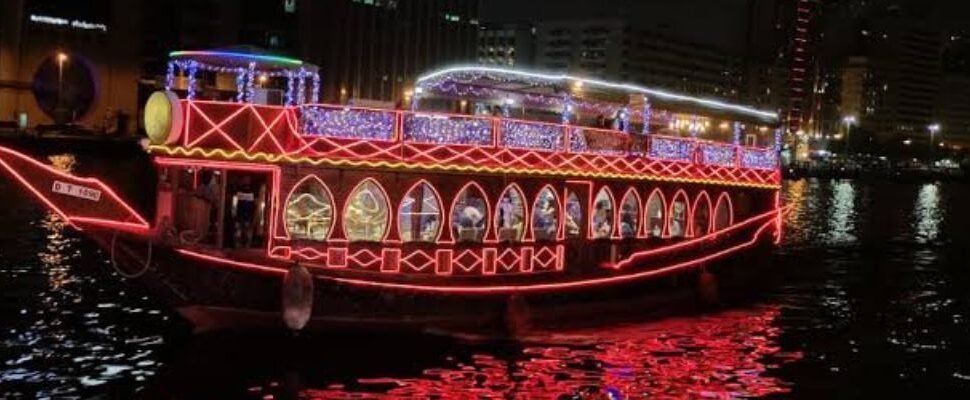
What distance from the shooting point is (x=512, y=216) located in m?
20.7

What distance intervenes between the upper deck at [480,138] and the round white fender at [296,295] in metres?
1.86

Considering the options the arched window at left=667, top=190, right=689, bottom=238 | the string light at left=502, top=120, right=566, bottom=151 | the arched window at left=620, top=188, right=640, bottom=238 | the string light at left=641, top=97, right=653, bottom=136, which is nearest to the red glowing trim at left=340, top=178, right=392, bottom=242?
the string light at left=502, top=120, right=566, bottom=151

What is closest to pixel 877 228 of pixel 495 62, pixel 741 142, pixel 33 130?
pixel 741 142

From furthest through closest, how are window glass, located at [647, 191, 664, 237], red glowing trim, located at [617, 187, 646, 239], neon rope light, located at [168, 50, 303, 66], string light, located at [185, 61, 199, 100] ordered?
window glass, located at [647, 191, 664, 237]
red glowing trim, located at [617, 187, 646, 239]
string light, located at [185, 61, 199, 100]
neon rope light, located at [168, 50, 303, 66]

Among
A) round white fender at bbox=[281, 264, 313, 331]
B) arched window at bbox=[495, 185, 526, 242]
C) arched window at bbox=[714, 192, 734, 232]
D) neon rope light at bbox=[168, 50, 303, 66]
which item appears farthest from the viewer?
arched window at bbox=[714, 192, 734, 232]

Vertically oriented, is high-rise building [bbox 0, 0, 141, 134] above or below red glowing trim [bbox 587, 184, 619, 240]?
above

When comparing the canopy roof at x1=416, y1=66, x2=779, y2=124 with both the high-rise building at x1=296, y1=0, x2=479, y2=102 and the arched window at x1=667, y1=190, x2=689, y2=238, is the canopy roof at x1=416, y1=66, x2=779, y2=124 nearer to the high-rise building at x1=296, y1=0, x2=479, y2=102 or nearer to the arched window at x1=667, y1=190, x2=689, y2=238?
the arched window at x1=667, y1=190, x2=689, y2=238

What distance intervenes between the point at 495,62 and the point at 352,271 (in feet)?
423

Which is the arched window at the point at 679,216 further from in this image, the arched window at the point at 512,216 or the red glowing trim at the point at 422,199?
the red glowing trim at the point at 422,199

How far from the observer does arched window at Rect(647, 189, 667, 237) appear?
2380 cm

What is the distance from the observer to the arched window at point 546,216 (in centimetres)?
2133

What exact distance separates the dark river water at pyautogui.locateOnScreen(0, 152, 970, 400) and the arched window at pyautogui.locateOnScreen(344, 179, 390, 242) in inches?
67.3

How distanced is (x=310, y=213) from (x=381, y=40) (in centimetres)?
11178

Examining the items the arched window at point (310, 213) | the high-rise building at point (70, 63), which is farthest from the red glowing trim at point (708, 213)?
the high-rise building at point (70, 63)
